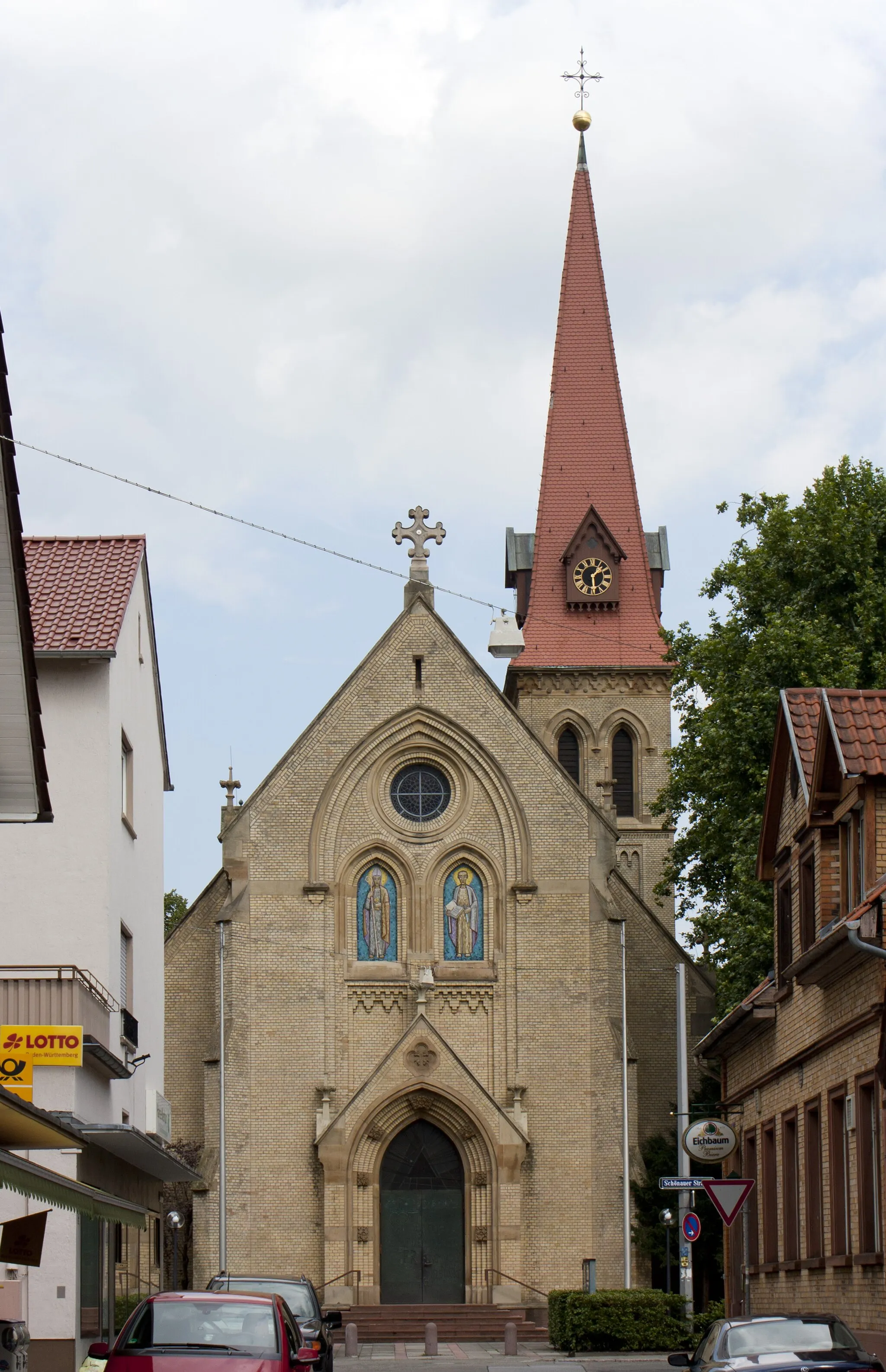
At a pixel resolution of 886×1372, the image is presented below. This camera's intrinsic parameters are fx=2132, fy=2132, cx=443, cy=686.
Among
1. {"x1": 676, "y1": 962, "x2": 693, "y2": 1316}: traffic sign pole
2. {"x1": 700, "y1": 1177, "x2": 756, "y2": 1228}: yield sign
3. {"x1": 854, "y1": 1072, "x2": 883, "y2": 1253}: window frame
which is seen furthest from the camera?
{"x1": 676, "y1": 962, "x2": 693, "y2": 1316}: traffic sign pole

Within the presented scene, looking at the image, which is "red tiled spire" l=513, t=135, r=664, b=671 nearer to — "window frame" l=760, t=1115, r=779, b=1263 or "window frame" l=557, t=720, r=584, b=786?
"window frame" l=557, t=720, r=584, b=786

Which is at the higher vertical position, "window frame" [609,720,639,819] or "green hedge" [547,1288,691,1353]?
"window frame" [609,720,639,819]

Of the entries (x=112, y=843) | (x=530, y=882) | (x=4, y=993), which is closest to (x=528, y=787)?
(x=530, y=882)

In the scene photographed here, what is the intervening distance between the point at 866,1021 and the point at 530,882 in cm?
2639

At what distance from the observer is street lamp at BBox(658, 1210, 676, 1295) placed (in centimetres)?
4219

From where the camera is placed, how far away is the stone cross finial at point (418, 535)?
47500 millimetres

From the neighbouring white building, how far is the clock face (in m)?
29.9

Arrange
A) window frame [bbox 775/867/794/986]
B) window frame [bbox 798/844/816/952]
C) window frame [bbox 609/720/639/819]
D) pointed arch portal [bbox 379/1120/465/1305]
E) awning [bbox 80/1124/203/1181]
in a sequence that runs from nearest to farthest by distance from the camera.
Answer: awning [bbox 80/1124/203/1181] → window frame [bbox 798/844/816/952] → window frame [bbox 775/867/794/986] → pointed arch portal [bbox 379/1120/465/1305] → window frame [bbox 609/720/639/819]

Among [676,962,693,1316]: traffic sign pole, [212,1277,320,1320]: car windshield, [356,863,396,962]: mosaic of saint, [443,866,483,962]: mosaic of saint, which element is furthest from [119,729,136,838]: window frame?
[443,866,483,962]: mosaic of saint

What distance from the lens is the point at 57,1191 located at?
13039 mm

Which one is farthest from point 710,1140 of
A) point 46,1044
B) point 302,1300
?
point 46,1044

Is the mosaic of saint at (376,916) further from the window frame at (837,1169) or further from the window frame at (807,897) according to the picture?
the window frame at (837,1169)

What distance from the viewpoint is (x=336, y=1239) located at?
43.1 m

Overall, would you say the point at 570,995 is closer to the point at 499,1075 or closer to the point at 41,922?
the point at 499,1075
